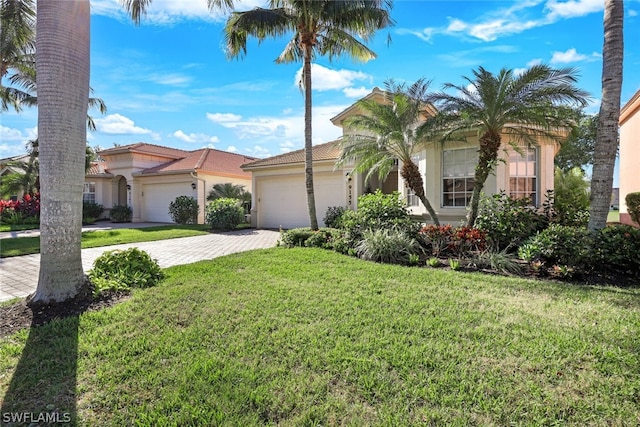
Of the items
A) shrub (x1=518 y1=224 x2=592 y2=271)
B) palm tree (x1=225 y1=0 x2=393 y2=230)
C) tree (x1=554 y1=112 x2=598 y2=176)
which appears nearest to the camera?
shrub (x1=518 y1=224 x2=592 y2=271)

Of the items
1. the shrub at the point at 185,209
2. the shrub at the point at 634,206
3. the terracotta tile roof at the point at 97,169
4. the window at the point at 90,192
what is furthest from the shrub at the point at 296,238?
the window at the point at 90,192

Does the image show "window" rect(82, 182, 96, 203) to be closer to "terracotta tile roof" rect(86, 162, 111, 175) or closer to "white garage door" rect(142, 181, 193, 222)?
"terracotta tile roof" rect(86, 162, 111, 175)

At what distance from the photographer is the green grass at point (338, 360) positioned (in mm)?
2656

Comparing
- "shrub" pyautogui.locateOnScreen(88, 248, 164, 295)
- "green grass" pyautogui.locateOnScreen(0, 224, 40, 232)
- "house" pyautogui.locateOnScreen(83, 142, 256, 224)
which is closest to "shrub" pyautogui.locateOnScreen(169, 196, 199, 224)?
"house" pyautogui.locateOnScreen(83, 142, 256, 224)

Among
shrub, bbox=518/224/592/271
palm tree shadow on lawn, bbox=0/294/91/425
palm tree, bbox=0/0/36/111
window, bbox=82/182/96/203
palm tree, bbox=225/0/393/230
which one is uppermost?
palm tree, bbox=0/0/36/111

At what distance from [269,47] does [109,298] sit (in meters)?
11.3

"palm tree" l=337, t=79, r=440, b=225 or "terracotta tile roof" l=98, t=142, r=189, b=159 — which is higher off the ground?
"terracotta tile roof" l=98, t=142, r=189, b=159

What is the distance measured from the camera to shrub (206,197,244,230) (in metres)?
16.5

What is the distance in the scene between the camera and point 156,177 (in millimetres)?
22688

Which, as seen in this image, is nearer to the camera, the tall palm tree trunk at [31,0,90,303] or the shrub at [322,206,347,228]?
the tall palm tree trunk at [31,0,90,303]

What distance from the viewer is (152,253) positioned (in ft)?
33.0

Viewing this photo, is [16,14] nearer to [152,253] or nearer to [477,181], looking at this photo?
[152,253]

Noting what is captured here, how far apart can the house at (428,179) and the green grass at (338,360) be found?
6460mm

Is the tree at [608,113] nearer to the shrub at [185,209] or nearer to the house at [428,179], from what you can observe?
the house at [428,179]
